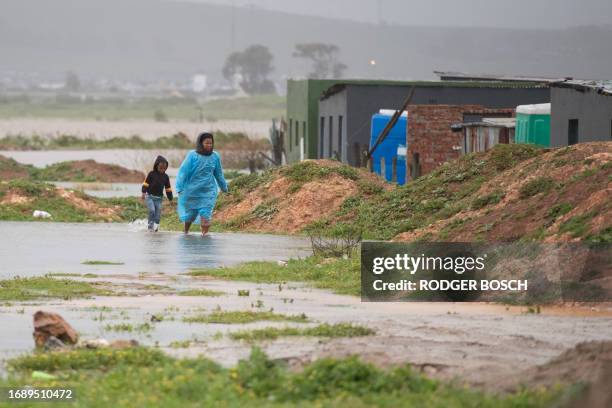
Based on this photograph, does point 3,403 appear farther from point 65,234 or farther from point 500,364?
point 65,234

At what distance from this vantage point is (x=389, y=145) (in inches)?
→ 1613

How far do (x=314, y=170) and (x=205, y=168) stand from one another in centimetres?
509

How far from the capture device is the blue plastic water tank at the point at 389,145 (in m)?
40.2

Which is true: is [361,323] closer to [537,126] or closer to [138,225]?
[138,225]

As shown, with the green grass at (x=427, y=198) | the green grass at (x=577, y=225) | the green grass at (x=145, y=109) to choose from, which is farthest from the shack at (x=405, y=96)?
the green grass at (x=145, y=109)

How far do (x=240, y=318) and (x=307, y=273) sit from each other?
472 centimetres

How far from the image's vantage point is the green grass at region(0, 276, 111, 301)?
1584 centimetres

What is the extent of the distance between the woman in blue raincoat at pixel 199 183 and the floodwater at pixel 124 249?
37cm

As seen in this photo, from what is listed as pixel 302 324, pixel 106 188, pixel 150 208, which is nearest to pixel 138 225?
pixel 150 208

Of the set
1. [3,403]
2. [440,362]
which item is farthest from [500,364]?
[3,403]

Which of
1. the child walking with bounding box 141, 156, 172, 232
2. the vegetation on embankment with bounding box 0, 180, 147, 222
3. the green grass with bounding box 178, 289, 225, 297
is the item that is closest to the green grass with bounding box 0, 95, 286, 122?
the vegetation on embankment with bounding box 0, 180, 147, 222

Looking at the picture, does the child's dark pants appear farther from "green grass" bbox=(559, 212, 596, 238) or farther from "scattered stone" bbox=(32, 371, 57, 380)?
"scattered stone" bbox=(32, 371, 57, 380)

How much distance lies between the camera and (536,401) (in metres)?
9.15

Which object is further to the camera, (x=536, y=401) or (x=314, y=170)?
(x=314, y=170)
